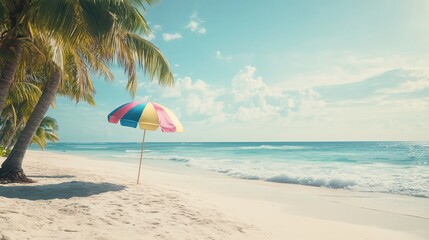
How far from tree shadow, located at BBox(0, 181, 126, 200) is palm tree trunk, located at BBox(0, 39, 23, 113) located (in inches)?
67.4

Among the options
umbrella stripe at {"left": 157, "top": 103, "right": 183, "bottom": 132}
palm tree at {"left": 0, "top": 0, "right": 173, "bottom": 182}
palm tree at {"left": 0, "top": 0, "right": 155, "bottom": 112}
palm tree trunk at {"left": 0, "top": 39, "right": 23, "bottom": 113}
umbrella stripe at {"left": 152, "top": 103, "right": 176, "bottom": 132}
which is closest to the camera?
palm tree at {"left": 0, "top": 0, "right": 155, "bottom": 112}

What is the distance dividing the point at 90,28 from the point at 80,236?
3.17 meters

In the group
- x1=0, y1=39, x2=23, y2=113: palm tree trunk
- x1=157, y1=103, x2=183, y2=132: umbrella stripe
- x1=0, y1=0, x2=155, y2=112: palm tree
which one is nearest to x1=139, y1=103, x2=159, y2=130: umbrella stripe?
x1=157, y1=103, x2=183, y2=132: umbrella stripe

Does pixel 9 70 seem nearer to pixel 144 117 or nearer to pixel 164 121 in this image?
pixel 144 117

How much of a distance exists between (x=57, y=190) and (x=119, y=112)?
7.28 ft

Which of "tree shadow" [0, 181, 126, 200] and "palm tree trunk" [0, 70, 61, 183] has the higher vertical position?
"palm tree trunk" [0, 70, 61, 183]

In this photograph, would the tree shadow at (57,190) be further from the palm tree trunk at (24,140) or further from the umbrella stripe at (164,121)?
the umbrella stripe at (164,121)

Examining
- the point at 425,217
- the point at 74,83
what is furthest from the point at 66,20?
the point at 425,217

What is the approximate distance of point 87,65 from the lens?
8492 millimetres

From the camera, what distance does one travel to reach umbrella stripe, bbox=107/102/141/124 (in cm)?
685

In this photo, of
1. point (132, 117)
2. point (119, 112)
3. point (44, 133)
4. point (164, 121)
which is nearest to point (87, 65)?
point (119, 112)

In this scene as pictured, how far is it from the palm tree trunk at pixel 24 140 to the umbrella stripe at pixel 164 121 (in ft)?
8.32

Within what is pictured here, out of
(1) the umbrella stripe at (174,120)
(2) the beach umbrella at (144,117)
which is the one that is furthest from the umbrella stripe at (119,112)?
(1) the umbrella stripe at (174,120)

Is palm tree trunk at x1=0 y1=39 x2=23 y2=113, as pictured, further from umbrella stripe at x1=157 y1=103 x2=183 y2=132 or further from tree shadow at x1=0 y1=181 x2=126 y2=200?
umbrella stripe at x1=157 y1=103 x2=183 y2=132
